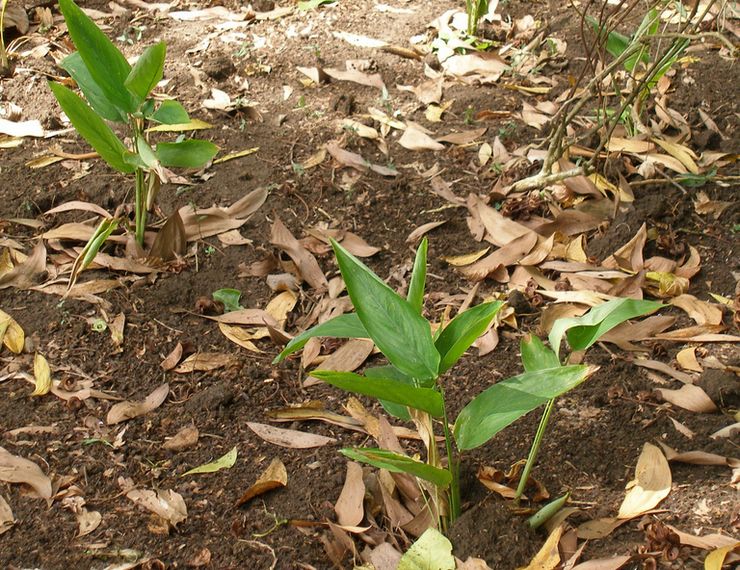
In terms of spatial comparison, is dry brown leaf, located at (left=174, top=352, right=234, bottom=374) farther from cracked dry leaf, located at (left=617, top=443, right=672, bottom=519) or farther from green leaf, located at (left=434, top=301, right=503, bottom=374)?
cracked dry leaf, located at (left=617, top=443, right=672, bottom=519)

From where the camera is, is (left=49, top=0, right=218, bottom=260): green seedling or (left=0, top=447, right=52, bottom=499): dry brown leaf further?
(left=49, top=0, right=218, bottom=260): green seedling

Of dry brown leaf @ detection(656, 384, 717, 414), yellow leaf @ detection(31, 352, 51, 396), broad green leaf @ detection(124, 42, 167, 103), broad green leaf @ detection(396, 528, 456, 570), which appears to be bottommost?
yellow leaf @ detection(31, 352, 51, 396)

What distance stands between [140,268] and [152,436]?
590mm

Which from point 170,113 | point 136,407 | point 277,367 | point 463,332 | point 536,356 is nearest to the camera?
point 463,332

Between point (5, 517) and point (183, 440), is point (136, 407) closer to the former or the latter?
point (183, 440)

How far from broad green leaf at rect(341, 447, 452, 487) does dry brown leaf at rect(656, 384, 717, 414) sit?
0.67 m

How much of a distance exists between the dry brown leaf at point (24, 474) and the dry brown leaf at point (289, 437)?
436 millimetres

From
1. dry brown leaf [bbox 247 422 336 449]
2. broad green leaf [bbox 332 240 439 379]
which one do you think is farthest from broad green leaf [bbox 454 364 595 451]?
dry brown leaf [bbox 247 422 336 449]

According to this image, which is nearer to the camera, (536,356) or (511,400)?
(511,400)

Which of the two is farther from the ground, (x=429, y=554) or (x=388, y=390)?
(x=388, y=390)

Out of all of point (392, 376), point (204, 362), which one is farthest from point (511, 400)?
point (204, 362)

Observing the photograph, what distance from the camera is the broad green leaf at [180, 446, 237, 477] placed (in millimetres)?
1876

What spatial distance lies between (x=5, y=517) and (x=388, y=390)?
87 centimetres

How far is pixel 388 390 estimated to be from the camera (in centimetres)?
144
